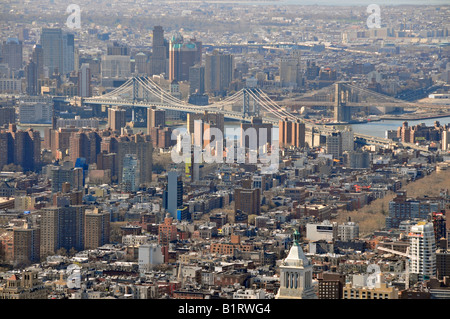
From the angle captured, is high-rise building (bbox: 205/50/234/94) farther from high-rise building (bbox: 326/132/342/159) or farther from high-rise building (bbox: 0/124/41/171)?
high-rise building (bbox: 0/124/41/171)

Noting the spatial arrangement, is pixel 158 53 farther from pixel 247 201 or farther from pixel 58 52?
pixel 247 201

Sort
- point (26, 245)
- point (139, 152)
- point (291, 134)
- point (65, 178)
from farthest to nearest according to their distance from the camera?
1. point (291, 134)
2. point (139, 152)
3. point (65, 178)
4. point (26, 245)

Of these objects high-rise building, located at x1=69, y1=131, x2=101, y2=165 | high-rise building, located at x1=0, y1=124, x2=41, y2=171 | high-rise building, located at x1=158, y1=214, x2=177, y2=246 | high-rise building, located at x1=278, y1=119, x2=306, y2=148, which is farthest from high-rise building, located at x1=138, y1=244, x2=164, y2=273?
high-rise building, located at x1=278, y1=119, x2=306, y2=148

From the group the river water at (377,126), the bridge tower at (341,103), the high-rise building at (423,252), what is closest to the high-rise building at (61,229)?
the high-rise building at (423,252)

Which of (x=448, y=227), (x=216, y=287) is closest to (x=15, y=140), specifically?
(x=448, y=227)

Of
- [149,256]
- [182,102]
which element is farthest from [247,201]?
[182,102]

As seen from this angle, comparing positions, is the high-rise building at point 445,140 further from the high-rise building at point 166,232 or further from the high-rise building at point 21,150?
the high-rise building at point 166,232
